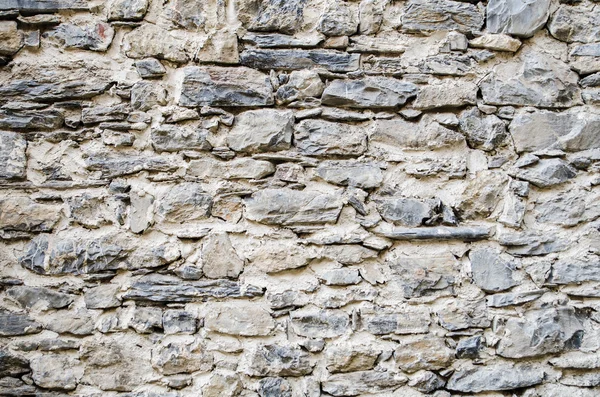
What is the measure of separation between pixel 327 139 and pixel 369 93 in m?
0.24

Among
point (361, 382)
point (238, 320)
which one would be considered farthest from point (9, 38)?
point (361, 382)

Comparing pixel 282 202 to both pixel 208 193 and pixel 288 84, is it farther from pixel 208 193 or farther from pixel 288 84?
pixel 288 84

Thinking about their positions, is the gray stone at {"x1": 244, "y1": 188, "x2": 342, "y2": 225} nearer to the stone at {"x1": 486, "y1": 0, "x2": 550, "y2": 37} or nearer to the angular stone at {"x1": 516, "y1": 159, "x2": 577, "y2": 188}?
the angular stone at {"x1": 516, "y1": 159, "x2": 577, "y2": 188}

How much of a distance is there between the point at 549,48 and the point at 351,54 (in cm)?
79

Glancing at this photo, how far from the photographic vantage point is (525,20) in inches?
73.5

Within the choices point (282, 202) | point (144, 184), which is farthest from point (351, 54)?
point (144, 184)

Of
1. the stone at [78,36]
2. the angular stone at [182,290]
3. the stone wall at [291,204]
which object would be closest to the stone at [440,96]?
the stone wall at [291,204]

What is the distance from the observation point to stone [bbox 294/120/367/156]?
179cm

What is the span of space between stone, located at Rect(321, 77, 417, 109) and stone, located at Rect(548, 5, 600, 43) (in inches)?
24.5

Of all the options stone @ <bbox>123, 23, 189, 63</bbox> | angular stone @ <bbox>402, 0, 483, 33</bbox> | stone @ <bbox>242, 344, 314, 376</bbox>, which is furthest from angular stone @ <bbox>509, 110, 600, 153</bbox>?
stone @ <bbox>123, 23, 189, 63</bbox>

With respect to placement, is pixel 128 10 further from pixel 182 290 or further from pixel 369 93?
pixel 182 290

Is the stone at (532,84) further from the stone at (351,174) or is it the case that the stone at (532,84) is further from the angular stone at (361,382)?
the angular stone at (361,382)

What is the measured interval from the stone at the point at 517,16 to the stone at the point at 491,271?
858 mm

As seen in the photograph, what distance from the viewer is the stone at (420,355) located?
1.73 meters
